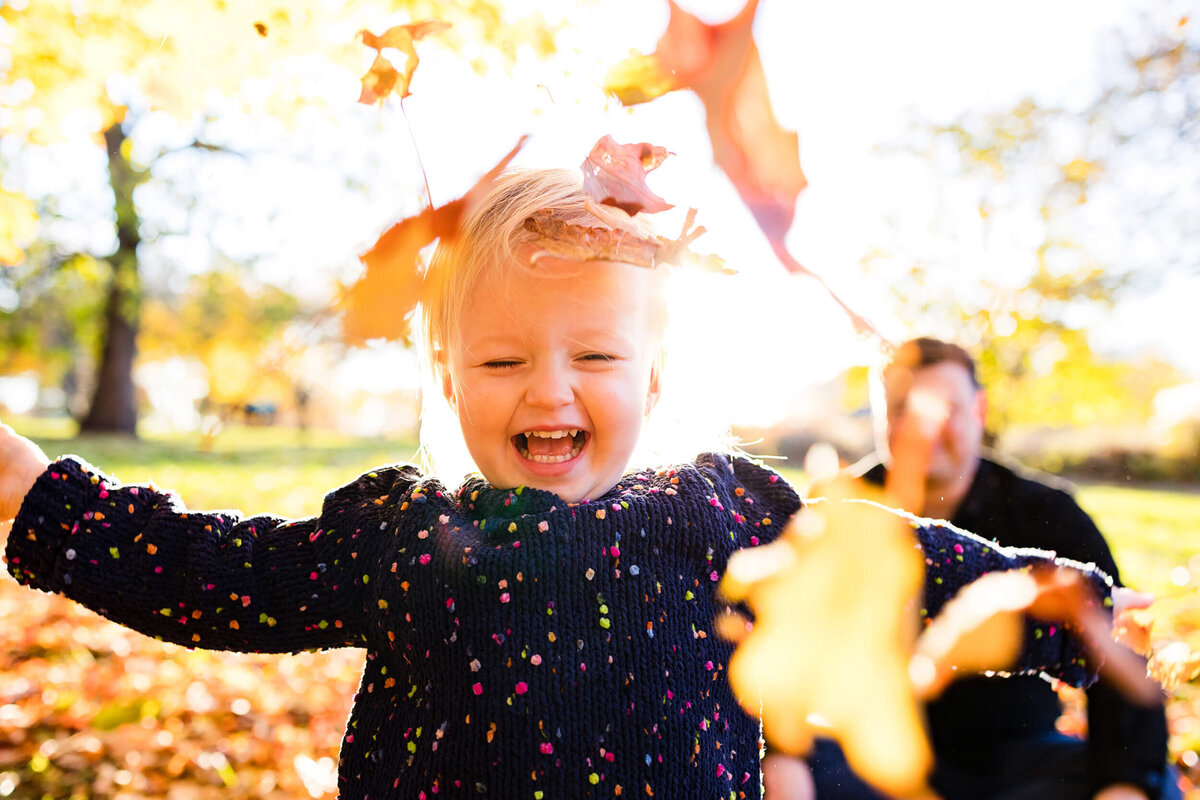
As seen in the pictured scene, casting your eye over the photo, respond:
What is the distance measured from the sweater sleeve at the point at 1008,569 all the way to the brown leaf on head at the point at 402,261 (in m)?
1.06

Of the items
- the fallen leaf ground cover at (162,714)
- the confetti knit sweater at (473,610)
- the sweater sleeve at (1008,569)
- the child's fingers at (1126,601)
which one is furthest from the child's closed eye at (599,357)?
the fallen leaf ground cover at (162,714)

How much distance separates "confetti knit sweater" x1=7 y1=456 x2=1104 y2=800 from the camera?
1.29 m

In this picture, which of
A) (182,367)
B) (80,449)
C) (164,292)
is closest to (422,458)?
(80,449)

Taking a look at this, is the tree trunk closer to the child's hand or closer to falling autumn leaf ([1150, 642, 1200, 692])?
the child's hand

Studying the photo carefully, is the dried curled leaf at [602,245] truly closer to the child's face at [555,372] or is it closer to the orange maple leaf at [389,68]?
the child's face at [555,372]

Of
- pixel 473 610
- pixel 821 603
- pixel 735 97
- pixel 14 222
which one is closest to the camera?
pixel 735 97

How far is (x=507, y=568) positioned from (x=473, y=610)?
9 cm

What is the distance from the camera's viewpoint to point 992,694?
7.95ft

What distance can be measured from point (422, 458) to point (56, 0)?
2.29 metres

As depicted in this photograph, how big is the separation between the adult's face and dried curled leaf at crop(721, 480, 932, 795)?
3.56 feet

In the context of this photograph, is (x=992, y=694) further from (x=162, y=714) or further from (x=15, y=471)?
(x=162, y=714)

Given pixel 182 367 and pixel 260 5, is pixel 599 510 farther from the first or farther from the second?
pixel 182 367

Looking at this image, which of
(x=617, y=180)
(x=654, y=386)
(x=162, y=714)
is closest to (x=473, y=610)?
(x=654, y=386)

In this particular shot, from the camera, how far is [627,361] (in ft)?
4.66
